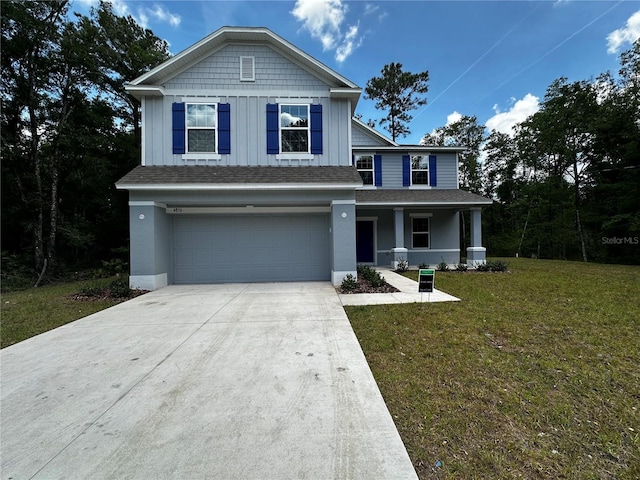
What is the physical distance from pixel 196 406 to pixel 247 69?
9.81 metres

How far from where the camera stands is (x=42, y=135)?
12.5 meters

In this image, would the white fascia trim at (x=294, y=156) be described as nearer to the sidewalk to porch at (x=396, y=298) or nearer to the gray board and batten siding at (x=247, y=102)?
the gray board and batten siding at (x=247, y=102)

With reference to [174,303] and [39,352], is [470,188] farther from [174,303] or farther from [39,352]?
[39,352]

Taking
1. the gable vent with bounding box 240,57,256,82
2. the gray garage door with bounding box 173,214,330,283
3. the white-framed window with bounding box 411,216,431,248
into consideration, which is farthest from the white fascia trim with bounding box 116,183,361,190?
the white-framed window with bounding box 411,216,431,248

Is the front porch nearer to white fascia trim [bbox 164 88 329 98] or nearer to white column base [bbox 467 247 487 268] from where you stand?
white column base [bbox 467 247 487 268]

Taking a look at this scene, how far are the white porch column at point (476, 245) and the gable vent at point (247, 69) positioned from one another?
34.9 feet

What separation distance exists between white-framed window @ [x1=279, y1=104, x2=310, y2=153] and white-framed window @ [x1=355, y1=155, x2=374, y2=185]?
4854mm

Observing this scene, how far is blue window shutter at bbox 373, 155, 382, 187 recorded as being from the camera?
532 inches

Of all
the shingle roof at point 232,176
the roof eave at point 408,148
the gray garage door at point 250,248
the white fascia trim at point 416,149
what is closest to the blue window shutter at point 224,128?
the shingle roof at point 232,176

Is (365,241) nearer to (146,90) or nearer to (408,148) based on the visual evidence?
(408,148)

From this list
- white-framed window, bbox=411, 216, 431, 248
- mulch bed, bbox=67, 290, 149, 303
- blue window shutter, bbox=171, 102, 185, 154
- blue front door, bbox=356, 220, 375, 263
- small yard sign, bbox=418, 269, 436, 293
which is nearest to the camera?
small yard sign, bbox=418, 269, 436, 293

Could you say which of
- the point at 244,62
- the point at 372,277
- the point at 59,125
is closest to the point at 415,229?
the point at 372,277

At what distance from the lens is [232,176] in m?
8.26

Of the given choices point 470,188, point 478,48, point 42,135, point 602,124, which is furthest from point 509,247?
point 42,135
